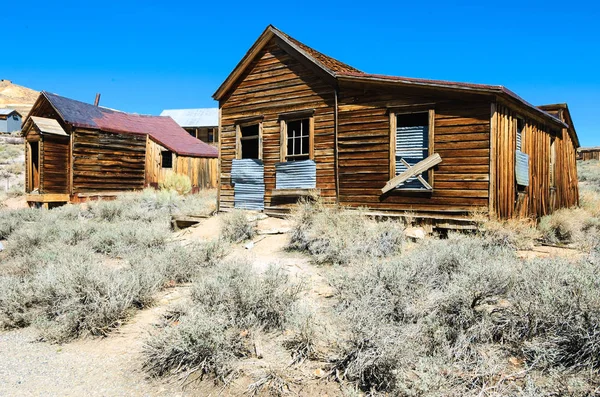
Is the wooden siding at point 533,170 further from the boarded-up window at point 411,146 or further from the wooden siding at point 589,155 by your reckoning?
the wooden siding at point 589,155

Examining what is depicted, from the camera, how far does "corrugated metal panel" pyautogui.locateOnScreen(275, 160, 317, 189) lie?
36.2ft

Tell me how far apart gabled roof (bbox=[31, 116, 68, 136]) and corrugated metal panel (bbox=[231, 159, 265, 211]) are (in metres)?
8.84

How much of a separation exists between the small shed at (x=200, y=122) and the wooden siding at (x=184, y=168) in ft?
51.7

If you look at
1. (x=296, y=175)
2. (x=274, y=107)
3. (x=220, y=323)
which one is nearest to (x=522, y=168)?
(x=296, y=175)

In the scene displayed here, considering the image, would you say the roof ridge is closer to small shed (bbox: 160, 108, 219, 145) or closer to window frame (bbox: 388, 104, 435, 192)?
window frame (bbox: 388, 104, 435, 192)

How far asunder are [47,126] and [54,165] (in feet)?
5.19

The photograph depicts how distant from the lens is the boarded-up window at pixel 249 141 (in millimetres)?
12475

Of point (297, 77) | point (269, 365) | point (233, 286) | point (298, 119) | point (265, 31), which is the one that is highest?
point (265, 31)

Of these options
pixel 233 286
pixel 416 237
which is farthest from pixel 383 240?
pixel 233 286

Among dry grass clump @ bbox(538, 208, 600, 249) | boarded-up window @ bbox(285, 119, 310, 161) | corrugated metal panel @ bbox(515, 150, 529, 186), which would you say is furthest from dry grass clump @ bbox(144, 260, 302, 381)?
corrugated metal panel @ bbox(515, 150, 529, 186)

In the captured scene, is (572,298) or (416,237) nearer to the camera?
(572,298)

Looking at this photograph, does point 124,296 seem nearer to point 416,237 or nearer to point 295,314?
point 295,314

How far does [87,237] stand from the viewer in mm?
Answer: 9969

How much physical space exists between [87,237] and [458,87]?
30.1ft
